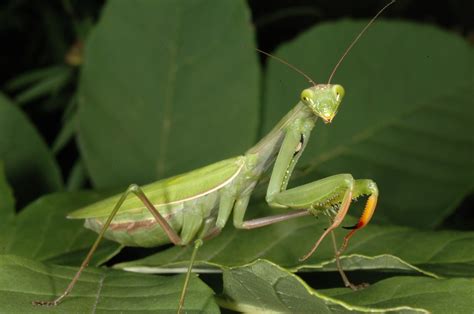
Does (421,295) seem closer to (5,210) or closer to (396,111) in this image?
(5,210)

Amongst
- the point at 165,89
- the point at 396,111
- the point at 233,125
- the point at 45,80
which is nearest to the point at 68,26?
the point at 45,80

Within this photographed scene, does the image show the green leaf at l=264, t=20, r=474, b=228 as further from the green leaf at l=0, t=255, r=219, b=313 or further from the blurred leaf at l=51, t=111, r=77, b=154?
the green leaf at l=0, t=255, r=219, b=313

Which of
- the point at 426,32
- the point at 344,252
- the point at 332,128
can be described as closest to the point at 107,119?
the point at 332,128

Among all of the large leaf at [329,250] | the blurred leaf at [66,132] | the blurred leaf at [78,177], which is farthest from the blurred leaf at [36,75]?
the large leaf at [329,250]

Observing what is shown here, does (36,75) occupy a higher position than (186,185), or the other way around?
(36,75)

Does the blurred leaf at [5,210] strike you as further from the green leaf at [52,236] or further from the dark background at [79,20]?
the dark background at [79,20]

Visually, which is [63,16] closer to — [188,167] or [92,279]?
[188,167]
